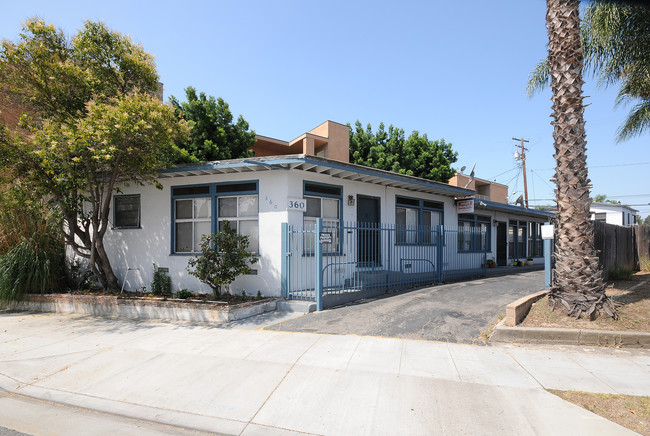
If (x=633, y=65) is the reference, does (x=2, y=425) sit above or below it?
below

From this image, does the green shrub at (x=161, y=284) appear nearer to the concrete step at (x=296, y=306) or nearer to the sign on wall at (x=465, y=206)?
the concrete step at (x=296, y=306)

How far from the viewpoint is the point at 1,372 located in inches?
206

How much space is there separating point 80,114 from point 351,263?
732cm

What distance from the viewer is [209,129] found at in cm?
1527

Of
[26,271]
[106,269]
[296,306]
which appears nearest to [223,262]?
[296,306]

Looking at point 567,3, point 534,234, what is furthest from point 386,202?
point 534,234

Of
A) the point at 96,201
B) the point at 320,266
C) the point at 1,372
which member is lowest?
the point at 1,372

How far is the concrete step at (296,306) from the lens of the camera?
8.10m

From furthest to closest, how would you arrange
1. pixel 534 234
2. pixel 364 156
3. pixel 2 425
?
pixel 364 156 → pixel 534 234 → pixel 2 425

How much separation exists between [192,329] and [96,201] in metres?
4.95

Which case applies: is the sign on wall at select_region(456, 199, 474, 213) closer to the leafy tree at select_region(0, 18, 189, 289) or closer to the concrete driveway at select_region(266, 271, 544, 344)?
the concrete driveway at select_region(266, 271, 544, 344)

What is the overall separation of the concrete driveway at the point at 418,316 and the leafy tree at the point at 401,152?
44.0 feet

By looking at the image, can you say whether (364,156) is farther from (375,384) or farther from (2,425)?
(2,425)

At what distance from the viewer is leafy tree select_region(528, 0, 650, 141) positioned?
331 inches
